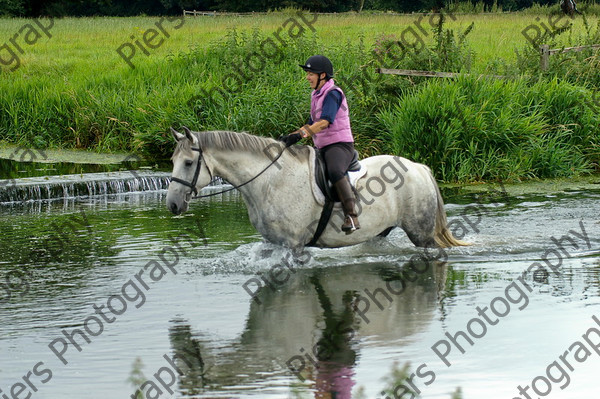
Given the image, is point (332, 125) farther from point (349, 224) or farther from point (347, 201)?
point (349, 224)

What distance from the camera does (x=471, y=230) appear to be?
39.1 feet

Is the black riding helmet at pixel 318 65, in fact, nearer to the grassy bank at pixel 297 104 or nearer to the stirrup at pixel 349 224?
the stirrup at pixel 349 224

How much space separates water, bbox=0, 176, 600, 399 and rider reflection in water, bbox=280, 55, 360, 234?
2.81 ft

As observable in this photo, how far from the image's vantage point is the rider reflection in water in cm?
879

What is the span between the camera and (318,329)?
7.56m

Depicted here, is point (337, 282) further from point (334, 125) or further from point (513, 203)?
point (513, 203)

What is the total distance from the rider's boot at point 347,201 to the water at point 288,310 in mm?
621

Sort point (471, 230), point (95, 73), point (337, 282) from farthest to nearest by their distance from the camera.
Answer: point (95, 73) < point (471, 230) < point (337, 282)

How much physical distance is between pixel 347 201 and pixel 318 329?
186cm

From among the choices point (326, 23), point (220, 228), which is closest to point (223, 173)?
point (220, 228)

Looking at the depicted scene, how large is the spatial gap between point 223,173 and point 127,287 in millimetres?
1536

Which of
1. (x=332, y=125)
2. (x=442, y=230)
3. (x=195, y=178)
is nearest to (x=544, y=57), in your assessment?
(x=442, y=230)

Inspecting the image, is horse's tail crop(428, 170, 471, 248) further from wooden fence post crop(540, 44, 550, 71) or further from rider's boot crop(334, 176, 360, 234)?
wooden fence post crop(540, 44, 550, 71)

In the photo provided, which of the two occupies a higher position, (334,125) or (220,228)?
(334,125)
